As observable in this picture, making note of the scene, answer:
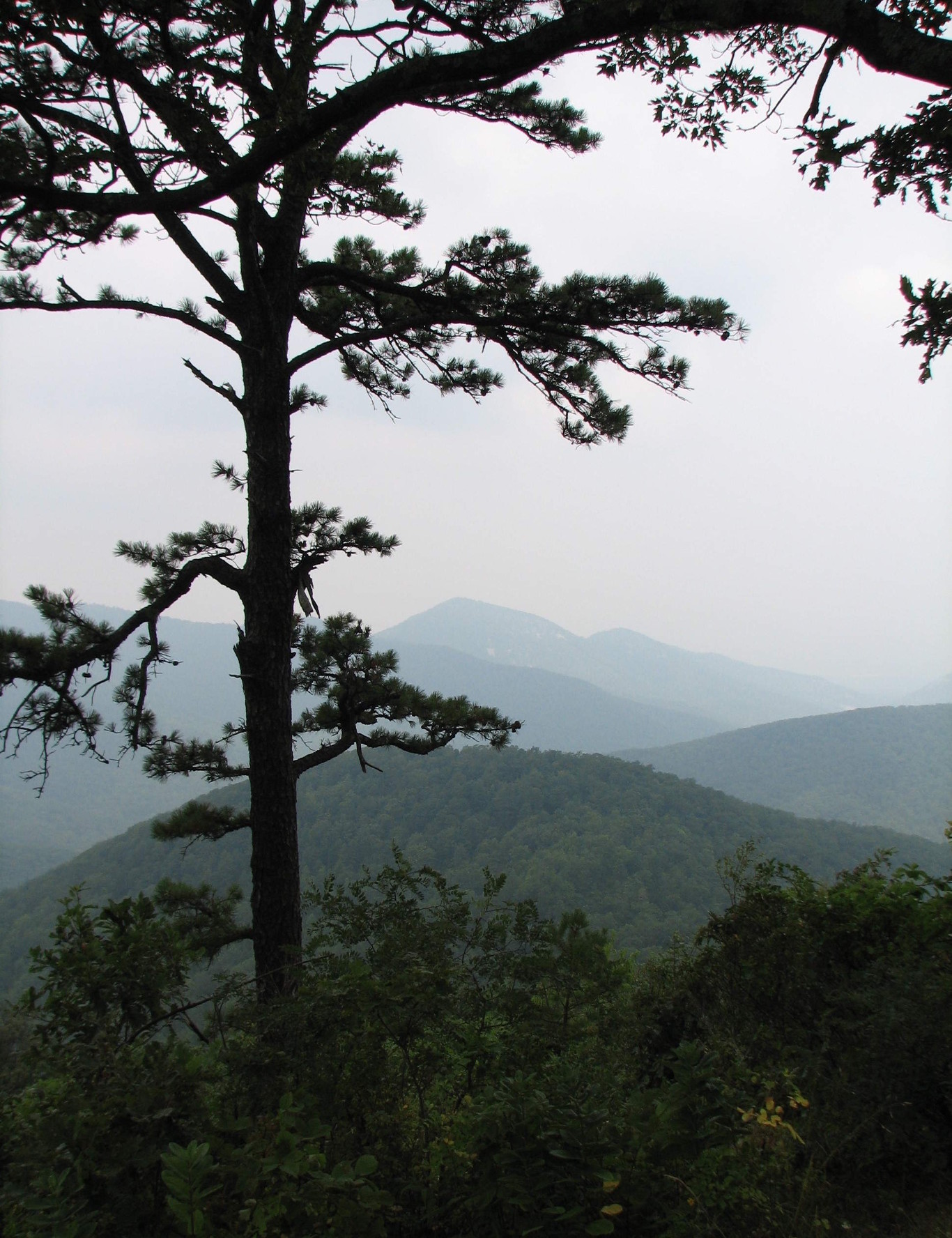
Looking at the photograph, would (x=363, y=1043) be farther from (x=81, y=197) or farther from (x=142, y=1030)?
(x=81, y=197)

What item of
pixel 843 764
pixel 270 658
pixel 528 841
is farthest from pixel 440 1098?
pixel 843 764

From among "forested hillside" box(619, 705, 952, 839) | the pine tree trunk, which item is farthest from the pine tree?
"forested hillside" box(619, 705, 952, 839)

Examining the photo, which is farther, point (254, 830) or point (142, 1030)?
point (254, 830)

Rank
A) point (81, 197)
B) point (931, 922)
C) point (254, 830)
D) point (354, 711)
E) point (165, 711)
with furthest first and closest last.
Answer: point (165, 711), point (354, 711), point (254, 830), point (931, 922), point (81, 197)

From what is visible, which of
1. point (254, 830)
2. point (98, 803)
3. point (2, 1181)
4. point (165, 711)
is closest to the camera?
point (2, 1181)

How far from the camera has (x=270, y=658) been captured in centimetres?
428

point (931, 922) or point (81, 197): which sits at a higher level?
point (81, 197)

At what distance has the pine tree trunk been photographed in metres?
4.14

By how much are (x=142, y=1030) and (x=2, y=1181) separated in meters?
0.42

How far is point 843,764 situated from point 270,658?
134 m

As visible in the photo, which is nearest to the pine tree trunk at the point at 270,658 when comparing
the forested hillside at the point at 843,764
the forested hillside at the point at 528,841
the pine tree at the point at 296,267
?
the pine tree at the point at 296,267

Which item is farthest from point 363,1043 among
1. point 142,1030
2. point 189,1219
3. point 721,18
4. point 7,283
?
point 7,283

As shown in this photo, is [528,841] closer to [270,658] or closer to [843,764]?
[270,658]

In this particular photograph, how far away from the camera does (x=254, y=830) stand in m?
4.20
